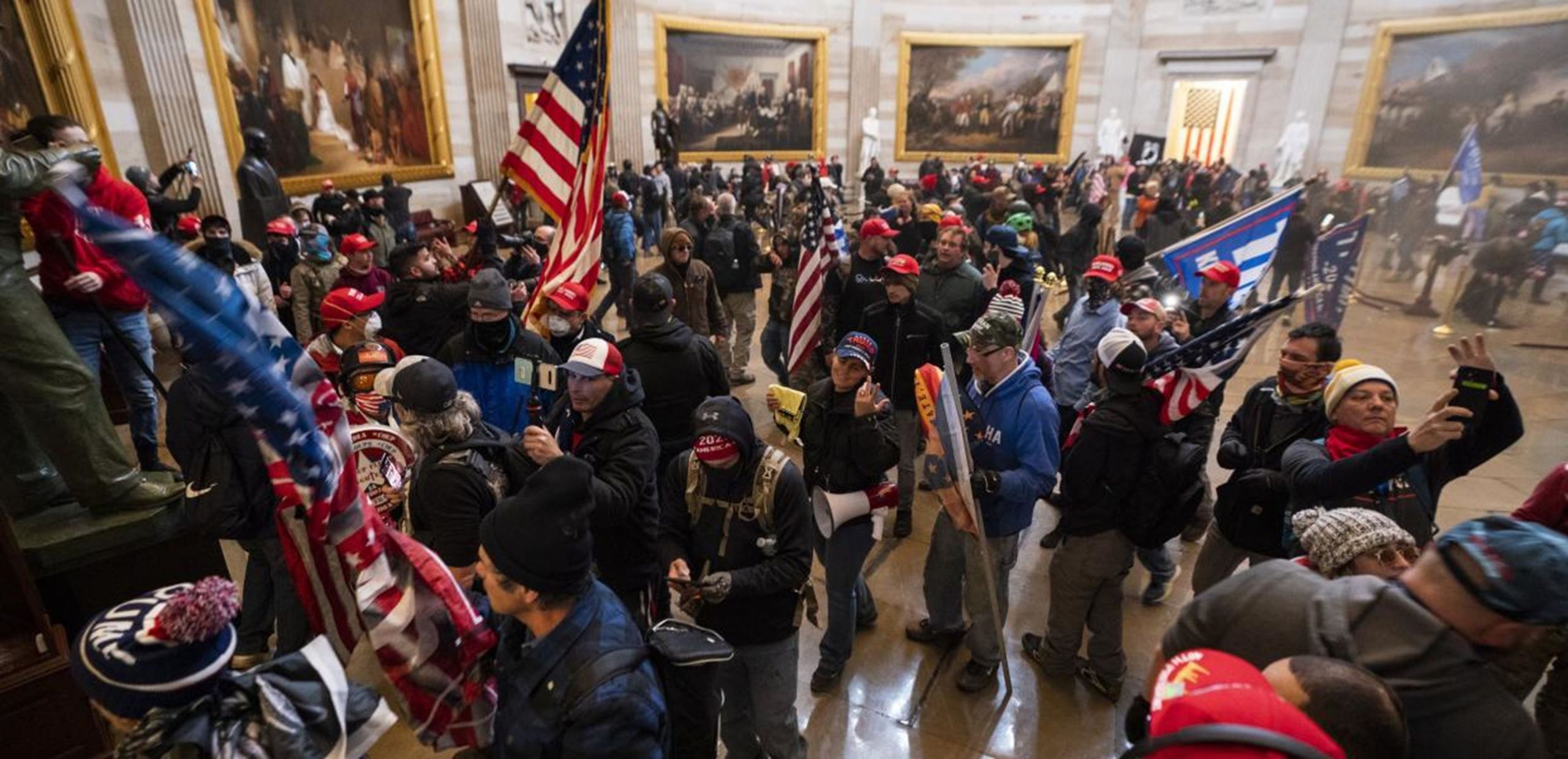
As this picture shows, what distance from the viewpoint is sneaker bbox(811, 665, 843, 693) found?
378 centimetres

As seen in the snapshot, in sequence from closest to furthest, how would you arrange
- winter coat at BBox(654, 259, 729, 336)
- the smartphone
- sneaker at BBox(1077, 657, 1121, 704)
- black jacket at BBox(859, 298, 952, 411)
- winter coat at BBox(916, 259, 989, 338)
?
1. the smartphone
2. sneaker at BBox(1077, 657, 1121, 704)
3. black jacket at BBox(859, 298, 952, 411)
4. winter coat at BBox(916, 259, 989, 338)
5. winter coat at BBox(654, 259, 729, 336)

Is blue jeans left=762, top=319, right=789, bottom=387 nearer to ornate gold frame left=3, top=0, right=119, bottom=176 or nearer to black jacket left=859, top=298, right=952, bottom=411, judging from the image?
black jacket left=859, top=298, right=952, bottom=411

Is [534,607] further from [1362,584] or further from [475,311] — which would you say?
[475,311]

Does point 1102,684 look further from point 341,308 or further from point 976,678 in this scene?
point 341,308

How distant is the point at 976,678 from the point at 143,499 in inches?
163

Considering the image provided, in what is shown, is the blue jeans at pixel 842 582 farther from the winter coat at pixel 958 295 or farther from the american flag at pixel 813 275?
the winter coat at pixel 958 295

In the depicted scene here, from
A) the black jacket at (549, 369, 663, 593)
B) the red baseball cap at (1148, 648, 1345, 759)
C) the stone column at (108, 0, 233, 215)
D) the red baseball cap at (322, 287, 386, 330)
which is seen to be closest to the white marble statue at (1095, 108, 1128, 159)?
the stone column at (108, 0, 233, 215)

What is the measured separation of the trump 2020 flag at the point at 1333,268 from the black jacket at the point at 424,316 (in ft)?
23.9

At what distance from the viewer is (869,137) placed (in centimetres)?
2411

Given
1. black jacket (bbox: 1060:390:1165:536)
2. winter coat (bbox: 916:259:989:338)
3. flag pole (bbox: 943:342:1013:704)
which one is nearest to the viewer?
flag pole (bbox: 943:342:1013:704)

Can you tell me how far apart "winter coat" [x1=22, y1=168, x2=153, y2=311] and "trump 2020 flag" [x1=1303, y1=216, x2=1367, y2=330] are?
29.2 feet

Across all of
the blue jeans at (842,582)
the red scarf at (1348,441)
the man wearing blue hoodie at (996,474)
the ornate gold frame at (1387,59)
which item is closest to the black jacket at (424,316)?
the blue jeans at (842,582)

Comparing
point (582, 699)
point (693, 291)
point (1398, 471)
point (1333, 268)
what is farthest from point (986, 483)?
point (1333, 268)

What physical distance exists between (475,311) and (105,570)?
2052mm
